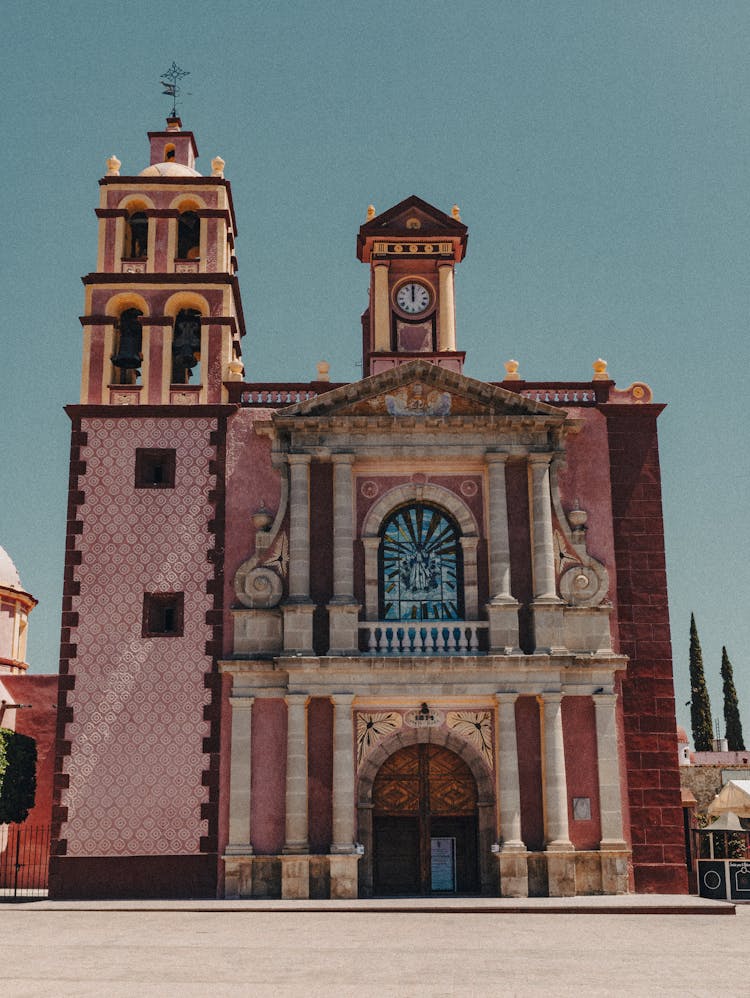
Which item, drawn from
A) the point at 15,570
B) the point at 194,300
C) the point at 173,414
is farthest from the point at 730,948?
the point at 15,570

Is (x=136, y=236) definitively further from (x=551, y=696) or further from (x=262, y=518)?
(x=551, y=696)

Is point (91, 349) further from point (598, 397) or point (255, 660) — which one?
point (598, 397)

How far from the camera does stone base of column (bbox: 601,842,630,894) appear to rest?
1016 inches

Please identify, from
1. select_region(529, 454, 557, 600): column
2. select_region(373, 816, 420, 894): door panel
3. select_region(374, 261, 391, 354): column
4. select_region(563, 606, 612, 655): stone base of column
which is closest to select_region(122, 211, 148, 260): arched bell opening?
select_region(374, 261, 391, 354): column

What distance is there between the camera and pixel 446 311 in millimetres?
31000

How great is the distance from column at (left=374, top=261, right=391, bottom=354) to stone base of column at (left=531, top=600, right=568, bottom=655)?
316 inches

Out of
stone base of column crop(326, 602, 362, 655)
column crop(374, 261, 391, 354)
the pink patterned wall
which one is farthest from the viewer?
→ column crop(374, 261, 391, 354)

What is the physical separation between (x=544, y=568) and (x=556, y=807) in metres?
5.26

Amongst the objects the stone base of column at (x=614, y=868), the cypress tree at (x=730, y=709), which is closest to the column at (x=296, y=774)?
the stone base of column at (x=614, y=868)

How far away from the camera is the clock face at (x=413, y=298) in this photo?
31312 mm

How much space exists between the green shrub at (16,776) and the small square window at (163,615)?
5.34 m

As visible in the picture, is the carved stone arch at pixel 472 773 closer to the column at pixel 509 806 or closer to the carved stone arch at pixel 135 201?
the column at pixel 509 806

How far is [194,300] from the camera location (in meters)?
30.2

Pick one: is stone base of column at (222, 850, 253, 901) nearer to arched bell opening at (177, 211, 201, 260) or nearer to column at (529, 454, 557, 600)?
column at (529, 454, 557, 600)
